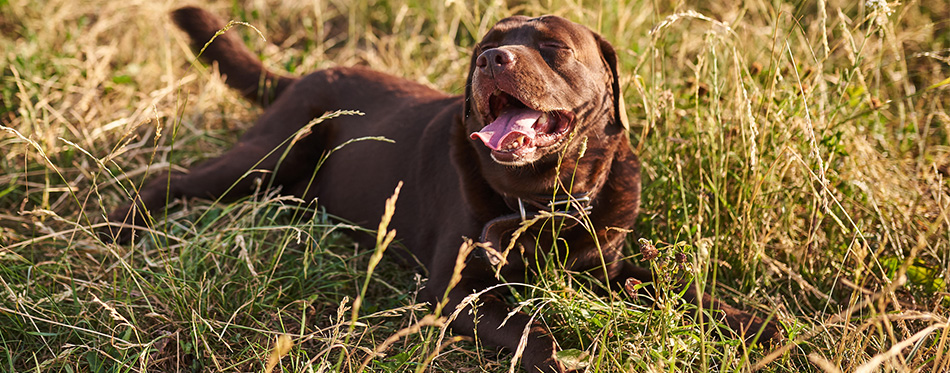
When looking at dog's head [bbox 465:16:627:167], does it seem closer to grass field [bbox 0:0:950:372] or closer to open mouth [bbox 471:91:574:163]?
open mouth [bbox 471:91:574:163]

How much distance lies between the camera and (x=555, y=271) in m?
2.25

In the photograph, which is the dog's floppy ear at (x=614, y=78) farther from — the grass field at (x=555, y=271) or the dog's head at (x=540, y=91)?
the grass field at (x=555, y=271)

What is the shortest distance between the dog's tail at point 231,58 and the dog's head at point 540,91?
57.7 inches

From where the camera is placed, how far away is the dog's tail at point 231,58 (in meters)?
3.37

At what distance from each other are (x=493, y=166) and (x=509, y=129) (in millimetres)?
201

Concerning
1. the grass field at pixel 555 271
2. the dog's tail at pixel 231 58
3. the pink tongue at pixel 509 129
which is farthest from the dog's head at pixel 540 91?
the dog's tail at pixel 231 58

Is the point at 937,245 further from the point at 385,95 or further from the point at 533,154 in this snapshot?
A: the point at 385,95

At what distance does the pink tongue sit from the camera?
7.20ft

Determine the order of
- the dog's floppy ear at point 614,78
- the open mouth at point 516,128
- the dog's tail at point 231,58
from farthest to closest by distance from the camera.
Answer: the dog's tail at point 231,58 → the dog's floppy ear at point 614,78 → the open mouth at point 516,128

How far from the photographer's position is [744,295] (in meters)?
2.53

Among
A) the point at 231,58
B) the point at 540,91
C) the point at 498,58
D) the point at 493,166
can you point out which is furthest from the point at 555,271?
the point at 231,58

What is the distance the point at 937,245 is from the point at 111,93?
12.5 feet

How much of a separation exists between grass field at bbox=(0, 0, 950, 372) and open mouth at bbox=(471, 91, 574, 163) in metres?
0.40

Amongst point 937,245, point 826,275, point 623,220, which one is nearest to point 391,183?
point 623,220
